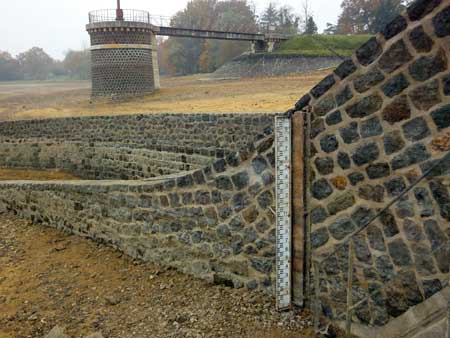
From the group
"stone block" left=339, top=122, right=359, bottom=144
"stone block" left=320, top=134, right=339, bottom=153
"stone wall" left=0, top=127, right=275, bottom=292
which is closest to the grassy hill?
"stone wall" left=0, top=127, right=275, bottom=292

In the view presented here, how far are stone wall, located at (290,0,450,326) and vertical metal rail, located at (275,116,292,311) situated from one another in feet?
0.85

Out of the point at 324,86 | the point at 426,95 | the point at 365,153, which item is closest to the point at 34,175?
the point at 324,86

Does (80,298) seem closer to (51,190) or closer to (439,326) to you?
(51,190)

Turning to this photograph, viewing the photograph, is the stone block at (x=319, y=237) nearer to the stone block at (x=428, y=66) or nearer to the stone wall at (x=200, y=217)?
the stone wall at (x=200, y=217)

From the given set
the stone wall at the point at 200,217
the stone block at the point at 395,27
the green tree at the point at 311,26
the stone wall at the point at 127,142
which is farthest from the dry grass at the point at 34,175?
the green tree at the point at 311,26

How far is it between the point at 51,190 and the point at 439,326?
22.9ft

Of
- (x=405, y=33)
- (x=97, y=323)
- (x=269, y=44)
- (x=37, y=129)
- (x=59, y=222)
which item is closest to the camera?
(x=405, y=33)

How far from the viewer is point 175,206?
19.1 feet

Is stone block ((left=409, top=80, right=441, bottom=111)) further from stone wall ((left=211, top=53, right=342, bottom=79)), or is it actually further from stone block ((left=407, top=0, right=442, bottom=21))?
stone wall ((left=211, top=53, right=342, bottom=79))

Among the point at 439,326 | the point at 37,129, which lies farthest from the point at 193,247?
the point at 37,129

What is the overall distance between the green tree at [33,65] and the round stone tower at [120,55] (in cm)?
7743

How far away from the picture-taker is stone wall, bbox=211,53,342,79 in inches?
1428

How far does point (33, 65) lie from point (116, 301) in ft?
353

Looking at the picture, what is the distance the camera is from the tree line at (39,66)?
9076 centimetres
